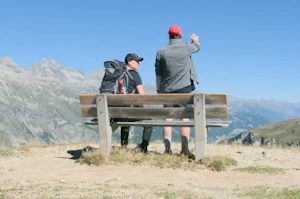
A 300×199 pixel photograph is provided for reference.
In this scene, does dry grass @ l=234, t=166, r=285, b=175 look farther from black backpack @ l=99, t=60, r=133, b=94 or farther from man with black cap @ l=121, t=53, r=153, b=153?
black backpack @ l=99, t=60, r=133, b=94

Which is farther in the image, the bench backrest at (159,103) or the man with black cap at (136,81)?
the man with black cap at (136,81)

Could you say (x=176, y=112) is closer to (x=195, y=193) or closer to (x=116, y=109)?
(x=116, y=109)

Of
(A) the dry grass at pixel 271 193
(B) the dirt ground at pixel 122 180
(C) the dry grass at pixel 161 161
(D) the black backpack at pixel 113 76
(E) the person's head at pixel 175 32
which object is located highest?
(E) the person's head at pixel 175 32

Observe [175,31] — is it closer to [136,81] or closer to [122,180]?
[136,81]

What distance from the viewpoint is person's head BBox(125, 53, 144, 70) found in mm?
9569

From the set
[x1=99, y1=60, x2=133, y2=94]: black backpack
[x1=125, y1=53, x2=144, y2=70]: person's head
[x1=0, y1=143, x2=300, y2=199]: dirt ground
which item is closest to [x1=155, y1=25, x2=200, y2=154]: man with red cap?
[x1=125, y1=53, x2=144, y2=70]: person's head

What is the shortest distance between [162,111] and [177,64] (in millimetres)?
1259

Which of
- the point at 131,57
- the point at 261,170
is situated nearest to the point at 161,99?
the point at 131,57

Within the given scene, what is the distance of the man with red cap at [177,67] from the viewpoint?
8758 millimetres

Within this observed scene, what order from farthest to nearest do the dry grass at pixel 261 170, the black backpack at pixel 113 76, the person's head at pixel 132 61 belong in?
the person's head at pixel 132 61
the black backpack at pixel 113 76
the dry grass at pixel 261 170

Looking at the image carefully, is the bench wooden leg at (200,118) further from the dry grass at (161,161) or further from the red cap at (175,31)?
the red cap at (175,31)

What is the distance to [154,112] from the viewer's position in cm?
850

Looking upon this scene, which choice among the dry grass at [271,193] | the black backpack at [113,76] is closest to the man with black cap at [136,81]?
the black backpack at [113,76]

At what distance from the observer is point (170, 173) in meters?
7.35
